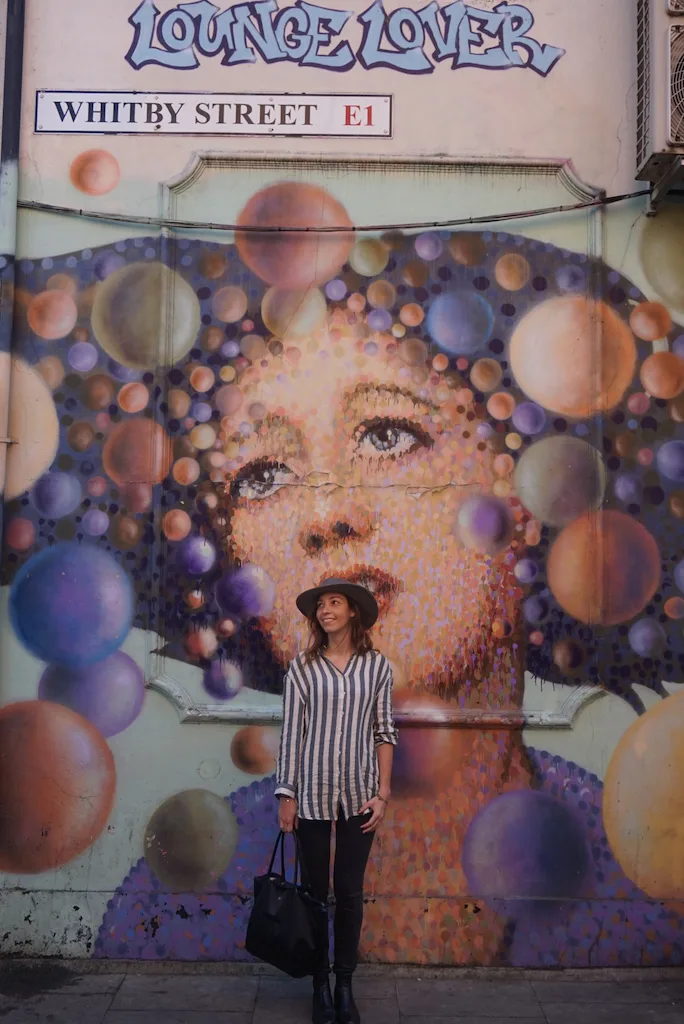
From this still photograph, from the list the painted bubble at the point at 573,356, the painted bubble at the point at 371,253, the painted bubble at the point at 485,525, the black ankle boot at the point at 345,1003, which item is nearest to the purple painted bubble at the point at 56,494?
the painted bubble at the point at 371,253

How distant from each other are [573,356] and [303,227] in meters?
1.50

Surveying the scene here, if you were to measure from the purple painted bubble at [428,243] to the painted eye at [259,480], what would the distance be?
1296mm

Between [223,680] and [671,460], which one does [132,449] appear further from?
[671,460]

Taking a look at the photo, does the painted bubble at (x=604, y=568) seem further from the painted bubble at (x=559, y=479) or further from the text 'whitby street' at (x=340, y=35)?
the text 'whitby street' at (x=340, y=35)

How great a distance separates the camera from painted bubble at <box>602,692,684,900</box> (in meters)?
4.81

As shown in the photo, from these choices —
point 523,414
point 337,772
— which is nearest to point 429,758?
point 337,772

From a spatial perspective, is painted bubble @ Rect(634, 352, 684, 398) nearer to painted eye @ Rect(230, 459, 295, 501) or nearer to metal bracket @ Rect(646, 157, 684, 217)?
metal bracket @ Rect(646, 157, 684, 217)

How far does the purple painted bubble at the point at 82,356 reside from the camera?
5.01m

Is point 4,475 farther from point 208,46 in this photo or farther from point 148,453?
point 208,46

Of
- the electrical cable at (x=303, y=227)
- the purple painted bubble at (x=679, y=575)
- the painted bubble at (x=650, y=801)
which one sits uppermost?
the electrical cable at (x=303, y=227)

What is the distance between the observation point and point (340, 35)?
5016 millimetres

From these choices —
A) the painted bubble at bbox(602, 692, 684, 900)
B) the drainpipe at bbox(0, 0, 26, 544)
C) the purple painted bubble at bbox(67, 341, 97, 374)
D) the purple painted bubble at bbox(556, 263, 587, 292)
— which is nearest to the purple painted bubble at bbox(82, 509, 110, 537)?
the drainpipe at bbox(0, 0, 26, 544)

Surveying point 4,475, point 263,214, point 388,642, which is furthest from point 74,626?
point 263,214

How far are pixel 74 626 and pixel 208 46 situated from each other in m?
3.00
